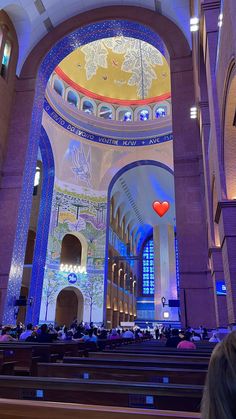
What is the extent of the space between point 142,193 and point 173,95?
15303mm

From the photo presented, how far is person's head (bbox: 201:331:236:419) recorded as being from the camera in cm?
61

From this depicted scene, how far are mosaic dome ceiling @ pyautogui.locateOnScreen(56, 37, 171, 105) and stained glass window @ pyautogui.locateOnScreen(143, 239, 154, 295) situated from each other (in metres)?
18.1

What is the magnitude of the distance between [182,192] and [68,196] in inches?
381

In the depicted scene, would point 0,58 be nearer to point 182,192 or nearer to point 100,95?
point 182,192

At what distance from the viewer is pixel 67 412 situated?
4.22 feet

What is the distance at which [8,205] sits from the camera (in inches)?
448

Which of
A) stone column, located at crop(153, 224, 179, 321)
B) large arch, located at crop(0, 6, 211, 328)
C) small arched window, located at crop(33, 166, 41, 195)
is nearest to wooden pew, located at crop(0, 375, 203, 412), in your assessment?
large arch, located at crop(0, 6, 211, 328)

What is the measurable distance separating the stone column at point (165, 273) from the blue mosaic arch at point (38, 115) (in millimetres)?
13262

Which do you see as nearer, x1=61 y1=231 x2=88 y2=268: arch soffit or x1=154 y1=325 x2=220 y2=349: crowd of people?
x1=154 y1=325 x2=220 y2=349: crowd of people

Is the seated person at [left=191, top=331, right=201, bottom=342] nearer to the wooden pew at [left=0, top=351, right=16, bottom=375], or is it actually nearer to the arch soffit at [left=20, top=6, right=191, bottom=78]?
the wooden pew at [left=0, top=351, right=16, bottom=375]

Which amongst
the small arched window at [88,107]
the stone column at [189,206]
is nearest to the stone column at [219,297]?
the stone column at [189,206]

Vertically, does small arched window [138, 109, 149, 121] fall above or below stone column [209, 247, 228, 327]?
above

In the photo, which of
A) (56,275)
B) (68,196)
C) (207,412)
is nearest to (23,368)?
(207,412)

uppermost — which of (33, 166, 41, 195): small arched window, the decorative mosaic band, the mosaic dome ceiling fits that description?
the mosaic dome ceiling
